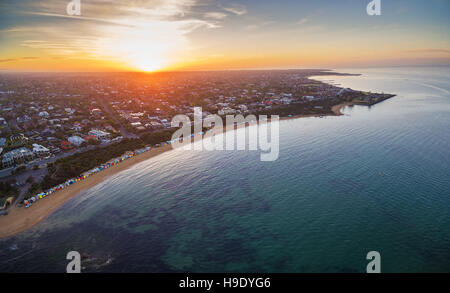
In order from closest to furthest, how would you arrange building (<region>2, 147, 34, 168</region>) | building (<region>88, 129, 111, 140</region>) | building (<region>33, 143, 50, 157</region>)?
building (<region>2, 147, 34, 168</region>) < building (<region>33, 143, 50, 157</region>) < building (<region>88, 129, 111, 140</region>)

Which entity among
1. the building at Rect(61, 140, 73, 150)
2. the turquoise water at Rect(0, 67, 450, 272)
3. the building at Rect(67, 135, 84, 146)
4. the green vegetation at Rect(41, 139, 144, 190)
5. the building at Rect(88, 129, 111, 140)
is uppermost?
the building at Rect(88, 129, 111, 140)

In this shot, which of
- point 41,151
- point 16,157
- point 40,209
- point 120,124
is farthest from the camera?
point 120,124

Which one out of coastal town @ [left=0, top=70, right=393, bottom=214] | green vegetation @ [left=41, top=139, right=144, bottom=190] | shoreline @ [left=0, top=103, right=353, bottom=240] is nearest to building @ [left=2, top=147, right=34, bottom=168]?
coastal town @ [left=0, top=70, right=393, bottom=214]

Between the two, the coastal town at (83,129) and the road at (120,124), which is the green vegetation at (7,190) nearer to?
the coastal town at (83,129)

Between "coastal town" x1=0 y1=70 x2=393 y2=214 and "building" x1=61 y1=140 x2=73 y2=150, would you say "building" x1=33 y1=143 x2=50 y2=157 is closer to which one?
"coastal town" x1=0 y1=70 x2=393 y2=214

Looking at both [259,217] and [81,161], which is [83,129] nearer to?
[81,161]

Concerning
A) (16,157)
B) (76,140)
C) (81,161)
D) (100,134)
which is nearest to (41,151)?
(16,157)
